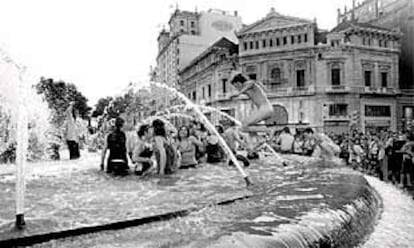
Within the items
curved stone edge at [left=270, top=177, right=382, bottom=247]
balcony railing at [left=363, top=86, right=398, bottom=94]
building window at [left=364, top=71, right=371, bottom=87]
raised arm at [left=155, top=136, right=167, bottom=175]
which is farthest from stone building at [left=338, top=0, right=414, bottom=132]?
curved stone edge at [left=270, top=177, right=382, bottom=247]

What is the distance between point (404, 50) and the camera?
48.2m

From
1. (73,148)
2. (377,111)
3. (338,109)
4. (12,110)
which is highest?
(338,109)

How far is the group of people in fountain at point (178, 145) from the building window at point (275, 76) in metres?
30.8

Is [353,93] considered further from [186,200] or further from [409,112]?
[186,200]

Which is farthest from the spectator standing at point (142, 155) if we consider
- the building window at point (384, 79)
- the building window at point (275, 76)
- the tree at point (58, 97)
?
the building window at point (384, 79)

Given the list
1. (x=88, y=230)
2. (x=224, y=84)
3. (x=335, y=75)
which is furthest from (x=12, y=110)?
(x=335, y=75)

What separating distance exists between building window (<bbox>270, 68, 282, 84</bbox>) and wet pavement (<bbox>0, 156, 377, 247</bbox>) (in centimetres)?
3698

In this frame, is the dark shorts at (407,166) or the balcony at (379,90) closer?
the dark shorts at (407,166)

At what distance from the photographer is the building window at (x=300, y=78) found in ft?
139

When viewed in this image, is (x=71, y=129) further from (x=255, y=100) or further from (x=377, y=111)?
(x=377, y=111)

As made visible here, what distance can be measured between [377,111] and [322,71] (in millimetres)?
7829

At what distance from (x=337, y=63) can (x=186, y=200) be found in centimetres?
4102

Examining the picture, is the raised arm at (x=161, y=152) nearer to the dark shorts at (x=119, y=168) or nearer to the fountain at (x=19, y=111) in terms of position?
the dark shorts at (x=119, y=168)

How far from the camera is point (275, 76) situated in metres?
43.3
